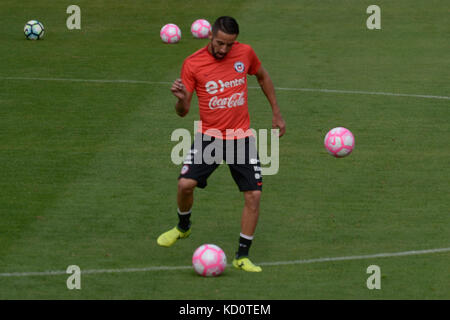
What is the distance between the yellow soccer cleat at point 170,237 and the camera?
34.4 ft

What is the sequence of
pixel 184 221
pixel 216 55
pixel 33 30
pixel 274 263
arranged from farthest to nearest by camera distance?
1. pixel 33 30
2. pixel 184 221
3. pixel 274 263
4. pixel 216 55

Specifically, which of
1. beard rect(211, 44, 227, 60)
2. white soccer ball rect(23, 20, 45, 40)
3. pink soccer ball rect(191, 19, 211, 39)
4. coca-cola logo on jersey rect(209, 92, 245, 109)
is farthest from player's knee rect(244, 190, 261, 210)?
white soccer ball rect(23, 20, 45, 40)

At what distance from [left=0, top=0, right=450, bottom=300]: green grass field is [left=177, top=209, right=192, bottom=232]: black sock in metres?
0.18

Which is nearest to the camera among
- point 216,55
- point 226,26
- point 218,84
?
point 226,26

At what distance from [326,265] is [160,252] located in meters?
1.84

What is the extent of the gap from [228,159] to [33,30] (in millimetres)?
13248

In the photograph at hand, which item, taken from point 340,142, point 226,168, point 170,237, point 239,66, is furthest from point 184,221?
point 226,168

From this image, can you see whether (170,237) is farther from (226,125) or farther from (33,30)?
(33,30)

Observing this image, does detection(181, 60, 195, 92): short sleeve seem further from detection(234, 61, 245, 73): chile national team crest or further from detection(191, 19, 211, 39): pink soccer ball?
detection(191, 19, 211, 39): pink soccer ball

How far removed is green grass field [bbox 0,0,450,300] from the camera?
957 cm

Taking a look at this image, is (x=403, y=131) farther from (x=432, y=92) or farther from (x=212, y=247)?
(x=212, y=247)

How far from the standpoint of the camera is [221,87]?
32.0 ft

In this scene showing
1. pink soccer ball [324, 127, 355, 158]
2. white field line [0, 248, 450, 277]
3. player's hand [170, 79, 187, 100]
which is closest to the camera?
player's hand [170, 79, 187, 100]
